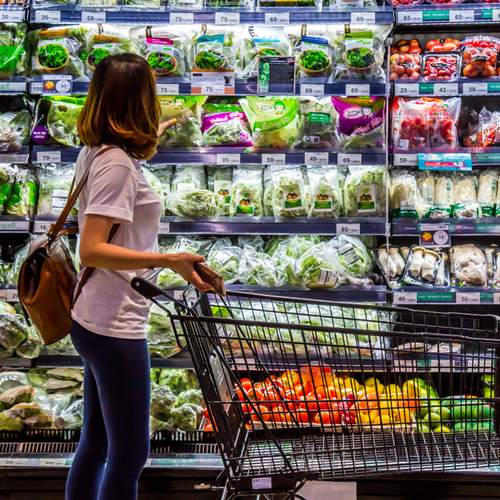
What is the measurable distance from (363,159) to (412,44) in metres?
0.95

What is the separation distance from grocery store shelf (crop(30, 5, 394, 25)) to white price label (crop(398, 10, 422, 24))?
2.9 inches

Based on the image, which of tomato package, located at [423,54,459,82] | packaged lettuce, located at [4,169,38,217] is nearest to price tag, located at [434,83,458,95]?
tomato package, located at [423,54,459,82]

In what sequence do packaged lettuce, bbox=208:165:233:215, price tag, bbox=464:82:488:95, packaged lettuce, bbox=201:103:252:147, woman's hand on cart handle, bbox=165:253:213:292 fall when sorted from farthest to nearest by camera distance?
packaged lettuce, bbox=208:165:233:215, packaged lettuce, bbox=201:103:252:147, price tag, bbox=464:82:488:95, woman's hand on cart handle, bbox=165:253:213:292

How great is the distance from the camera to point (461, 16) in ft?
8.75

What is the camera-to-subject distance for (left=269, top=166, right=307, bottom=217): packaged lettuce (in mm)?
2773

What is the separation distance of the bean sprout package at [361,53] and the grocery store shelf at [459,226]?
2.52ft

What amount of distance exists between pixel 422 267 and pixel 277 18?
1.49 metres

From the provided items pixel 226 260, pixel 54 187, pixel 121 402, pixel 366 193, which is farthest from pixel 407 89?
pixel 121 402

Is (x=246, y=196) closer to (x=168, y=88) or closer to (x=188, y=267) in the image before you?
(x=168, y=88)

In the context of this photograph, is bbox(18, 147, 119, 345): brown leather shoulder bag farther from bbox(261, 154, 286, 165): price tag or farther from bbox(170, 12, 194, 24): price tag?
bbox(170, 12, 194, 24): price tag

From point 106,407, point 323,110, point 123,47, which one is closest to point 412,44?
point 323,110

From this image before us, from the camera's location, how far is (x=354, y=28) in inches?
116

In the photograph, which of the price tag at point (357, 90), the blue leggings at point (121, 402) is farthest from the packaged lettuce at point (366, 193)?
the blue leggings at point (121, 402)

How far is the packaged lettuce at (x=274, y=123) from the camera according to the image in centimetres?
277
